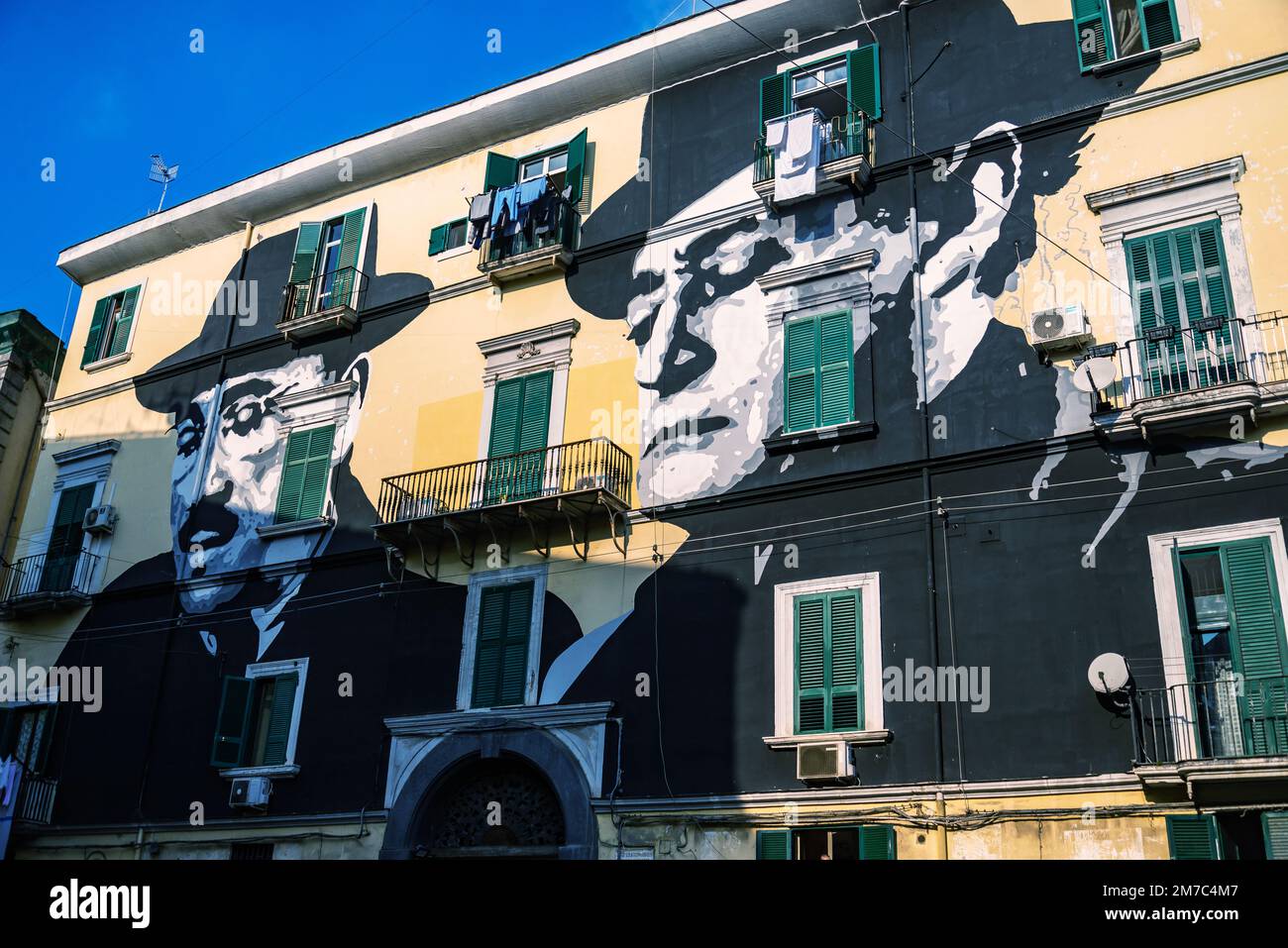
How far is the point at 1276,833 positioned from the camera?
1351 cm

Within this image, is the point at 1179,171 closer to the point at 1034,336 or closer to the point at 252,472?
the point at 1034,336

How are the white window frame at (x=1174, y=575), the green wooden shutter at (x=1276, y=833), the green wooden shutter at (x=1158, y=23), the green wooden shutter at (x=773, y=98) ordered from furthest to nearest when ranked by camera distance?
the green wooden shutter at (x=773, y=98), the green wooden shutter at (x=1158, y=23), the white window frame at (x=1174, y=575), the green wooden shutter at (x=1276, y=833)

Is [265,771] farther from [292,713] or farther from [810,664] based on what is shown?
[810,664]

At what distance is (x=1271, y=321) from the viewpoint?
15672 mm

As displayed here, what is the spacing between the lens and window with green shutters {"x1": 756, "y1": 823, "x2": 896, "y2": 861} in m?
15.6

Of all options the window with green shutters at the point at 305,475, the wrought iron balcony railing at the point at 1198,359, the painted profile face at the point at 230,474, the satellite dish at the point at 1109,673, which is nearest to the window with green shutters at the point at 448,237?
the painted profile face at the point at 230,474

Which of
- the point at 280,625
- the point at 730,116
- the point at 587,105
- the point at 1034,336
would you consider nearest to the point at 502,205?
the point at 587,105

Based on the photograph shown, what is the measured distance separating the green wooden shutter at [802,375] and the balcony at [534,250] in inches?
189

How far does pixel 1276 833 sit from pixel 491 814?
423 inches

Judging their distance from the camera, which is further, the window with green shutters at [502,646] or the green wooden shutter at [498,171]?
the green wooden shutter at [498,171]

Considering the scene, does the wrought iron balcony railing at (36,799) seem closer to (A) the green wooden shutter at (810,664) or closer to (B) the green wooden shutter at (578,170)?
(B) the green wooden shutter at (578,170)

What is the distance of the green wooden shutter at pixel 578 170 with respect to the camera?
22375 mm

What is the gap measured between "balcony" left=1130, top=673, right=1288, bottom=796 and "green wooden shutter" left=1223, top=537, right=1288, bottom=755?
11mm

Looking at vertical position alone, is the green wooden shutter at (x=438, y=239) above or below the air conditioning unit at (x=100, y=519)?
above
